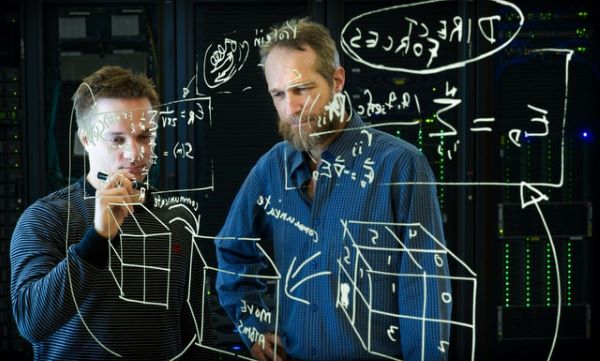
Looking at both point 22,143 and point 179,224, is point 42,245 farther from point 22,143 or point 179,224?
point 22,143

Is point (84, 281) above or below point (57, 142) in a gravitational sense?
below

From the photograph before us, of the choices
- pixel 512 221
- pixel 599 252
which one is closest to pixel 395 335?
pixel 512 221

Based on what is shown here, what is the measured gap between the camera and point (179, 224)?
6.52 feet

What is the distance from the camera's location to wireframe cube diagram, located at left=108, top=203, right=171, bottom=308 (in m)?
1.97

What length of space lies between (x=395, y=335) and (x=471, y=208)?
29.1 inches

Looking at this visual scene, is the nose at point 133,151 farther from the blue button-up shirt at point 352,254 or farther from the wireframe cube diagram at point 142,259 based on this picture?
the blue button-up shirt at point 352,254

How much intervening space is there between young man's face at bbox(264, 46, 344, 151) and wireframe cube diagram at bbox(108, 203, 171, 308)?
0.47m

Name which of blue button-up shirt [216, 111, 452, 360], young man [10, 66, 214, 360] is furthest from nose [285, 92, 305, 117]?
young man [10, 66, 214, 360]

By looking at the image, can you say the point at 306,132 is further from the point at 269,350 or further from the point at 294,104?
the point at 269,350

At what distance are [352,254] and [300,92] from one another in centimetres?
42

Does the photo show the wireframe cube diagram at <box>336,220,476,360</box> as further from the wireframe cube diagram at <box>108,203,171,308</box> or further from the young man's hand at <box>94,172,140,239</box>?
the young man's hand at <box>94,172,140,239</box>

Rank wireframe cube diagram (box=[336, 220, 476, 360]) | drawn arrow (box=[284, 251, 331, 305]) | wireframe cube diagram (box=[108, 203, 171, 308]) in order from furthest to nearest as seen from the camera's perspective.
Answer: wireframe cube diagram (box=[108, 203, 171, 308]), drawn arrow (box=[284, 251, 331, 305]), wireframe cube diagram (box=[336, 220, 476, 360])

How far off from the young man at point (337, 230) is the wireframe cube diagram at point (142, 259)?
10.8 inches

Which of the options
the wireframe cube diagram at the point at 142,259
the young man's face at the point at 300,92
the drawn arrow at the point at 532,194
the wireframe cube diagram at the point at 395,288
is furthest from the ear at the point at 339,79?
the wireframe cube diagram at the point at 142,259
